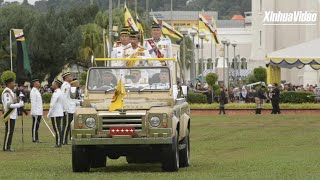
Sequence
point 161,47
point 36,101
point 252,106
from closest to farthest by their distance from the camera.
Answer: point 161,47 < point 36,101 < point 252,106

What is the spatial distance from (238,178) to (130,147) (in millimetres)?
2179

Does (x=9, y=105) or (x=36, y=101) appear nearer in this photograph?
(x=9, y=105)

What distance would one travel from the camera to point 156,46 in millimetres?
22625

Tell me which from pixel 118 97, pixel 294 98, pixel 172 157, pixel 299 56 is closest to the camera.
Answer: pixel 172 157

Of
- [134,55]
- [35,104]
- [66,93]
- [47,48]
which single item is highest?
[47,48]

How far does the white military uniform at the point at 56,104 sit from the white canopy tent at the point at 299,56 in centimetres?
3110

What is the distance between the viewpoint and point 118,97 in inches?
788

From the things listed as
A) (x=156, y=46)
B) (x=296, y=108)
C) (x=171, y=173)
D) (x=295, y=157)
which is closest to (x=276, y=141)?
(x=295, y=157)

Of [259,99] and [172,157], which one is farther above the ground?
[259,99]

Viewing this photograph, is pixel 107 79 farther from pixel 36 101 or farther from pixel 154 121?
pixel 36 101

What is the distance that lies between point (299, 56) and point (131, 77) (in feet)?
131

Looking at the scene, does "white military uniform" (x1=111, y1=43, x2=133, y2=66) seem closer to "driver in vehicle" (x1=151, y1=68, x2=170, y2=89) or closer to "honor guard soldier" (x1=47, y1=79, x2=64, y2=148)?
"driver in vehicle" (x1=151, y1=68, x2=170, y2=89)

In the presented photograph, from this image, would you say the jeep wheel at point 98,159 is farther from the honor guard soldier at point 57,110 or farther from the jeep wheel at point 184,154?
the honor guard soldier at point 57,110

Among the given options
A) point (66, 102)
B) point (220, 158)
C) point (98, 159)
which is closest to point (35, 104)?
point (66, 102)
